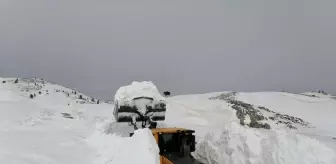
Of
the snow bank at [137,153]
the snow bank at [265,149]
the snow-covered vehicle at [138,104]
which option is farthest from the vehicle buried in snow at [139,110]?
the snow bank at [265,149]

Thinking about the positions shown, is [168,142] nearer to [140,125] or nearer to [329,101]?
[140,125]

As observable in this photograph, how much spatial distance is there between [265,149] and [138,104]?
449 cm

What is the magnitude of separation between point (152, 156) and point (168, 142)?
219cm

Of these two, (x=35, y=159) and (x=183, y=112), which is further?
(x=183, y=112)

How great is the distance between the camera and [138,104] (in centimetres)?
984

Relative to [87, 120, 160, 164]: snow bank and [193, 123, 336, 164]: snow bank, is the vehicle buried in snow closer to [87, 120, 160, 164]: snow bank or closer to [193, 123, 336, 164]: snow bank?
[87, 120, 160, 164]: snow bank

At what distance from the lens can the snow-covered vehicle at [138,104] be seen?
978 cm

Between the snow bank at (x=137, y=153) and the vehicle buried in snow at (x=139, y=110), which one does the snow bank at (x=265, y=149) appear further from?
the vehicle buried in snow at (x=139, y=110)

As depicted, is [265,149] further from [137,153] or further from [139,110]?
[139,110]

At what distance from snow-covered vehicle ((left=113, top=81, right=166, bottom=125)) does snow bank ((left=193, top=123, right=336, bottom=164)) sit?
9.65 ft

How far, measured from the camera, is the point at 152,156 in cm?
513

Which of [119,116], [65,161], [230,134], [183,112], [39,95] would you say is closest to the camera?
[65,161]

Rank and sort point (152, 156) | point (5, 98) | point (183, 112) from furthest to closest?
1. point (183, 112)
2. point (5, 98)
3. point (152, 156)

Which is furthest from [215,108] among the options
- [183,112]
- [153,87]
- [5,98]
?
[5,98]
